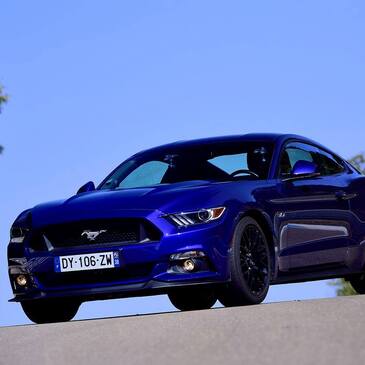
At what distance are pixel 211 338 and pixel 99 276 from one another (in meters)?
2.80

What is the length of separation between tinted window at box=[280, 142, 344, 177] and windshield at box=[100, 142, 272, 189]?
9.6 inches

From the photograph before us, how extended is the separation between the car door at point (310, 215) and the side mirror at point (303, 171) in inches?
0.9

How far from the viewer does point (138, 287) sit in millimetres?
9539

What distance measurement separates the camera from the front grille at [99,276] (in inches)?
376

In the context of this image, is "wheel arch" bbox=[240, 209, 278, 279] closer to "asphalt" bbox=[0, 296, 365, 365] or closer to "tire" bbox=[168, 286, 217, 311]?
"asphalt" bbox=[0, 296, 365, 365]

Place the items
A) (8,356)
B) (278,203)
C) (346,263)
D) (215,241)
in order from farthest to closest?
(346,263), (278,203), (215,241), (8,356)

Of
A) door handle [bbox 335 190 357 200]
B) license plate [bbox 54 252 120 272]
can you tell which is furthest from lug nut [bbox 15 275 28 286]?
door handle [bbox 335 190 357 200]

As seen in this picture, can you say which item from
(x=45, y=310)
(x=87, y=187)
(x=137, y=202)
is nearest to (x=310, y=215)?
(x=137, y=202)

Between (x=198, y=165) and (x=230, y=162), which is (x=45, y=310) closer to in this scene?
(x=198, y=165)

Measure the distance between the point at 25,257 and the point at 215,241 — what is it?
1.70 meters

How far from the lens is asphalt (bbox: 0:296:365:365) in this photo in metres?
6.16

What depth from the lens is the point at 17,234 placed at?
10305 mm

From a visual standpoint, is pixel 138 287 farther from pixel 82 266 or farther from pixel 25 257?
pixel 25 257

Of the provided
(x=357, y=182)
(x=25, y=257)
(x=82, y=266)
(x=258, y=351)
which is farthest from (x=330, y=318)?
(x=357, y=182)
